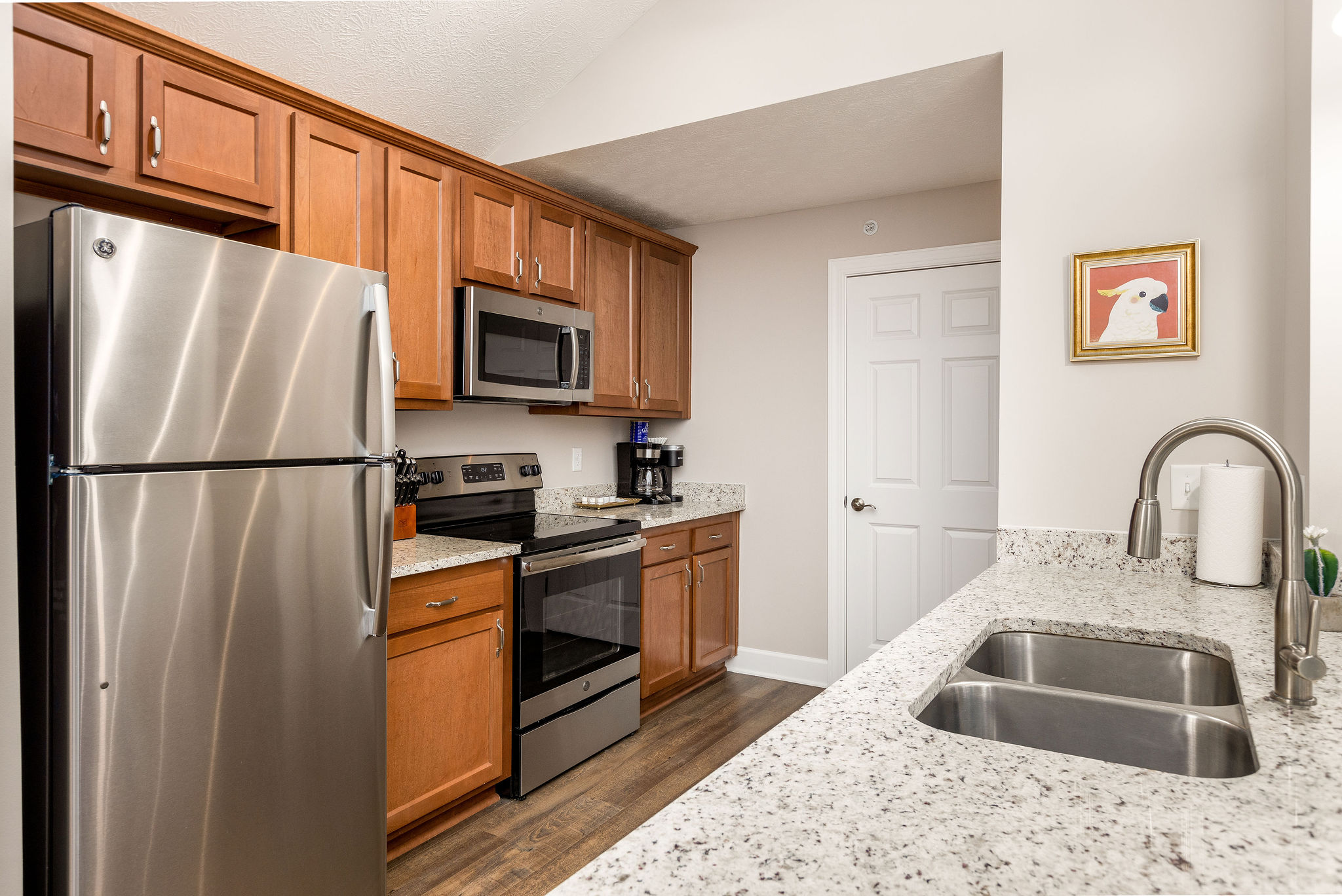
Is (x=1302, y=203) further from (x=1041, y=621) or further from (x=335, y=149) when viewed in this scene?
(x=335, y=149)

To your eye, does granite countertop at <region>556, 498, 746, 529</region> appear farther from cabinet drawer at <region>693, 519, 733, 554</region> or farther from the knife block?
the knife block

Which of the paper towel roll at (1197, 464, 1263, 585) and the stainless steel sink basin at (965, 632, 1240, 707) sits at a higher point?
the paper towel roll at (1197, 464, 1263, 585)

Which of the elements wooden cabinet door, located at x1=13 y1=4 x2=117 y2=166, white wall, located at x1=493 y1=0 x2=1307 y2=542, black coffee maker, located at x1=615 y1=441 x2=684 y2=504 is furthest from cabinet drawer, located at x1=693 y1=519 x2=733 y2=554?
wooden cabinet door, located at x1=13 y1=4 x2=117 y2=166

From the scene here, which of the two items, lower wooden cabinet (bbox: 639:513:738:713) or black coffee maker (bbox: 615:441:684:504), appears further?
black coffee maker (bbox: 615:441:684:504)

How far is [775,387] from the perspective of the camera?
3.79 m

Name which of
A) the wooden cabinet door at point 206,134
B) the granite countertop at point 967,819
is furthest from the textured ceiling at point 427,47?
the granite countertop at point 967,819

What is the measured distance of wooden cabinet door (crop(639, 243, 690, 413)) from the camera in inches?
144

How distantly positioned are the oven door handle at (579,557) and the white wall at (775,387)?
945 millimetres

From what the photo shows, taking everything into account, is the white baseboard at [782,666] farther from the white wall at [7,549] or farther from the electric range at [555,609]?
the white wall at [7,549]

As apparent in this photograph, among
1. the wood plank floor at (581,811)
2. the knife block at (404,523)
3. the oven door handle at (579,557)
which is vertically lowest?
the wood plank floor at (581,811)

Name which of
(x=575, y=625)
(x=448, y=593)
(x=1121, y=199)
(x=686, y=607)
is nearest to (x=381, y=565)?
(x=448, y=593)

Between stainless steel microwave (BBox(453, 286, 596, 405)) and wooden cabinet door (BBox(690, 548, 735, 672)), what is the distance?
1.03 m

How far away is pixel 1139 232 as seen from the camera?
6.27ft

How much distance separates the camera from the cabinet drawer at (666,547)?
10.4 ft
